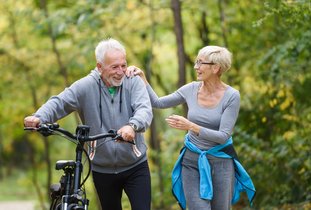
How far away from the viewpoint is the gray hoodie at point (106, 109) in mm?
5668

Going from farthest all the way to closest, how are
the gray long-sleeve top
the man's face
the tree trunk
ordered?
the tree trunk, the gray long-sleeve top, the man's face

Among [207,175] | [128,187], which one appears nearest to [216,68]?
[207,175]

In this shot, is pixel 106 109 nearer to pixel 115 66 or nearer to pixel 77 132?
pixel 115 66

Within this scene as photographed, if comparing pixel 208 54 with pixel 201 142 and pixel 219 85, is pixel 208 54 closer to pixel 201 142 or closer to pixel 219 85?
pixel 219 85

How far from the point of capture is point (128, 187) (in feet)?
18.9

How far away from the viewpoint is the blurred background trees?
943 cm

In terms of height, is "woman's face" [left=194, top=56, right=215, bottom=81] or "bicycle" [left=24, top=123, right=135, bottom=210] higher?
"woman's face" [left=194, top=56, right=215, bottom=81]

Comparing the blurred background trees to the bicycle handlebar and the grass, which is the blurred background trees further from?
the grass

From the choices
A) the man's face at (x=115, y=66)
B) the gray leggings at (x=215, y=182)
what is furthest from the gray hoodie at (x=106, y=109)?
the gray leggings at (x=215, y=182)

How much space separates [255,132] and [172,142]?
2.52 metres

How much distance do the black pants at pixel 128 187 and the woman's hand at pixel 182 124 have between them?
16.2 inches

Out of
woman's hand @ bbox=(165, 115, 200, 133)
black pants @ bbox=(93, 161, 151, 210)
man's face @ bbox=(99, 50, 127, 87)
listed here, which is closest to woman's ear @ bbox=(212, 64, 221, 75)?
woman's hand @ bbox=(165, 115, 200, 133)

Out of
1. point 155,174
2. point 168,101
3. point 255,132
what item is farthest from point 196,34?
point 168,101

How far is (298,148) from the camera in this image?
31.2ft
